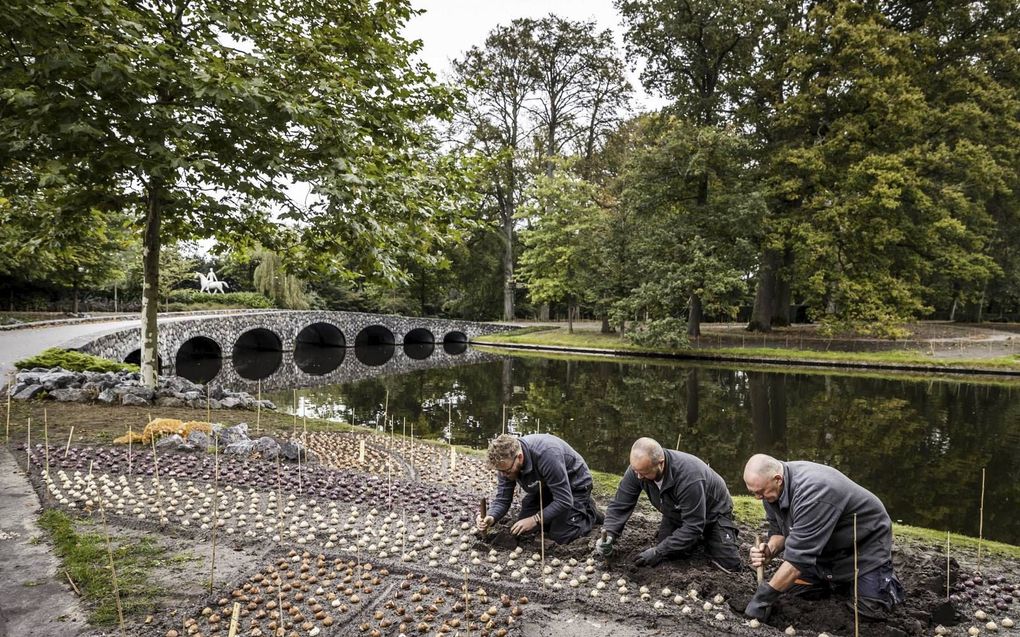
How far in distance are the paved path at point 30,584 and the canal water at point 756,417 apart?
786cm

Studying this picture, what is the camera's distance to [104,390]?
10.7 metres

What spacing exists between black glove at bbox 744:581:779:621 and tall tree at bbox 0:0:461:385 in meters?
5.72

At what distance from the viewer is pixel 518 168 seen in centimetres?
4122

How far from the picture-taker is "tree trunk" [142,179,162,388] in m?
10.3

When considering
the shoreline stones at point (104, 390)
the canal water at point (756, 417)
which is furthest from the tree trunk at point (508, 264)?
the shoreline stones at point (104, 390)

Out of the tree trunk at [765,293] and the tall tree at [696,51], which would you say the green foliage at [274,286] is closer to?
the tall tree at [696,51]

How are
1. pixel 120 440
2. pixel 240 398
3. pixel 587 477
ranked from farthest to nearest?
1. pixel 240 398
2. pixel 120 440
3. pixel 587 477

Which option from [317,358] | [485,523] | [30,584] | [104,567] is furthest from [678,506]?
[317,358]

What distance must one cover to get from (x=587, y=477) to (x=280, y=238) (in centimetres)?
821

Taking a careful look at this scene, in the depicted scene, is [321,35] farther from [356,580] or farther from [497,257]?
[497,257]

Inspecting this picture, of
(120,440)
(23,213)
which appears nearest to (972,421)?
(120,440)

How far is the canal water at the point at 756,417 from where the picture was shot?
963 centimetres

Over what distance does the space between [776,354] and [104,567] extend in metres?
26.1

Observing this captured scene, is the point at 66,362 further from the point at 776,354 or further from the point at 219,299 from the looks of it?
the point at 219,299
